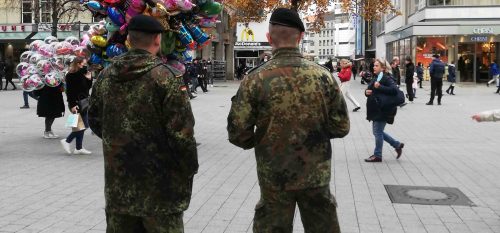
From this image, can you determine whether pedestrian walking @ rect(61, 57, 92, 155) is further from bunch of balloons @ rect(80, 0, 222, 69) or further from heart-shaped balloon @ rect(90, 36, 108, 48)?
heart-shaped balloon @ rect(90, 36, 108, 48)

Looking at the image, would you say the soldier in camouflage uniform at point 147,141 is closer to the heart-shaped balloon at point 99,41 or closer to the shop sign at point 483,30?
the heart-shaped balloon at point 99,41

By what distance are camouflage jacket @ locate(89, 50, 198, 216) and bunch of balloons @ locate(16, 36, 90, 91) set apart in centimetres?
747

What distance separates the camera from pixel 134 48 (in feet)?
11.6

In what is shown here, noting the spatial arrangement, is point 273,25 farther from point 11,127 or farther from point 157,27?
point 11,127

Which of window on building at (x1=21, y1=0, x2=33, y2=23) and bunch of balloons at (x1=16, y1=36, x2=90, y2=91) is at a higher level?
window on building at (x1=21, y1=0, x2=33, y2=23)

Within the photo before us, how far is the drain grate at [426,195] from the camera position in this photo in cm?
675

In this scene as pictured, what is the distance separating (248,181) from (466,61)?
116 ft

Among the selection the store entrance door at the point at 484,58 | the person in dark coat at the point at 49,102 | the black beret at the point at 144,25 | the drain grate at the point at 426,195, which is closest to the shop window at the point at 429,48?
the store entrance door at the point at 484,58

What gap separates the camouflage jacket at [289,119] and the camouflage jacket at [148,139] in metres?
0.42

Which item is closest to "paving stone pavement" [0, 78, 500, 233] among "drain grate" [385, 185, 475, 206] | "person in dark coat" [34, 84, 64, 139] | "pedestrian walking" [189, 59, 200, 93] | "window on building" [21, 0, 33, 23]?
"drain grate" [385, 185, 475, 206]

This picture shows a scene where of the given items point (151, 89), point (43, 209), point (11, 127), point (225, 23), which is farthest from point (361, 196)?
point (225, 23)

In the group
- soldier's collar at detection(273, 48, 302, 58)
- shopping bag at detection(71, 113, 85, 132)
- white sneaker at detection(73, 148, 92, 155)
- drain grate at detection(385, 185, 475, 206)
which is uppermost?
soldier's collar at detection(273, 48, 302, 58)

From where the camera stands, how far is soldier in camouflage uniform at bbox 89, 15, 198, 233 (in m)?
3.44

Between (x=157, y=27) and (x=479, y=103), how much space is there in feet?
67.4
